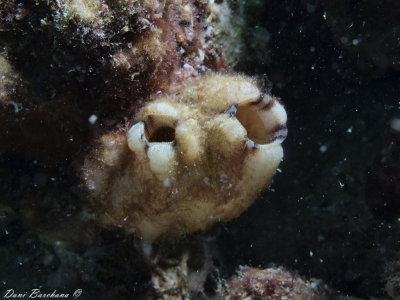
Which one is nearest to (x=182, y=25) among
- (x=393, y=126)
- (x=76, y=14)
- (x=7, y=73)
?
(x=76, y=14)

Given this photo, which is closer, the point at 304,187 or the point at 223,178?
the point at 223,178

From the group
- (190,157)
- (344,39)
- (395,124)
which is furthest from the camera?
(344,39)

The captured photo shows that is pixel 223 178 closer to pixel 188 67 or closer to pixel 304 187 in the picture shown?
pixel 188 67

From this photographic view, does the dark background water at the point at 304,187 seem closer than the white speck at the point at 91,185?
No

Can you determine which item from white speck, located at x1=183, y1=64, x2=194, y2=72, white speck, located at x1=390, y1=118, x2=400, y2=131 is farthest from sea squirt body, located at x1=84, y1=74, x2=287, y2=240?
white speck, located at x1=390, y1=118, x2=400, y2=131

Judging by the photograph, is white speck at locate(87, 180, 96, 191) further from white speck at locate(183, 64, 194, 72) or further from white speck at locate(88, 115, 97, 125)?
white speck at locate(183, 64, 194, 72)

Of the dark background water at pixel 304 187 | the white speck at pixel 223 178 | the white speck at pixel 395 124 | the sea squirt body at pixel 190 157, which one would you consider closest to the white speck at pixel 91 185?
the sea squirt body at pixel 190 157

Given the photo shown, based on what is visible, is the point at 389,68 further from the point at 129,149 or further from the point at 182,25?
the point at 129,149

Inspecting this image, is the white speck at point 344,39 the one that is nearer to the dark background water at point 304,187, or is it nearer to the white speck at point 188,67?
the dark background water at point 304,187

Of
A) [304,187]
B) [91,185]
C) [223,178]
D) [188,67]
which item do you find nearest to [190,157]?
[223,178]
